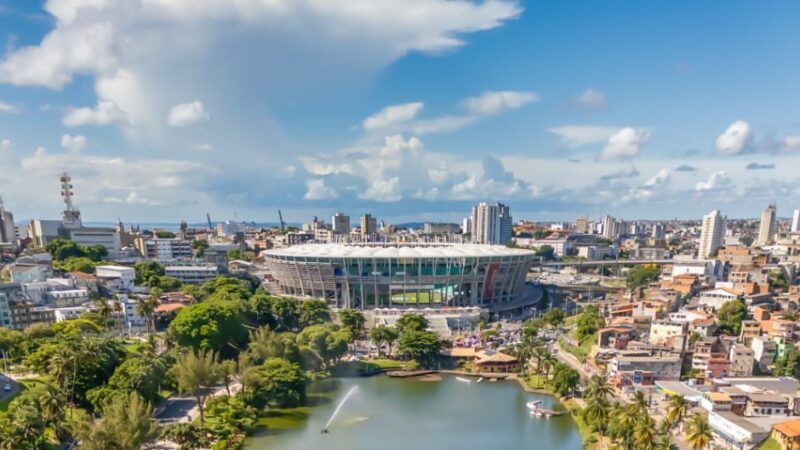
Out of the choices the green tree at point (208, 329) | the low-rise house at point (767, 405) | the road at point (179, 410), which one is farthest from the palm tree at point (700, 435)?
the green tree at point (208, 329)

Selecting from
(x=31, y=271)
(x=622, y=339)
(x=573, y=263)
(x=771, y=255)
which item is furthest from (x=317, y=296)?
(x=771, y=255)

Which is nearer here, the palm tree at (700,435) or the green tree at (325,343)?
the palm tree at (700,435)

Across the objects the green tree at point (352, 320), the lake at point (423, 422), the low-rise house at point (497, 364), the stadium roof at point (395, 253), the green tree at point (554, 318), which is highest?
the stadium roof at point (395, 253)

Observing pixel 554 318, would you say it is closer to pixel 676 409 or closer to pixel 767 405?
pixel 767 405

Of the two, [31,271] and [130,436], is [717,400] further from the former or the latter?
[31,271]

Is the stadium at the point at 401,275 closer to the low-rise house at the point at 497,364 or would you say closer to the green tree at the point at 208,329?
the low-rise house at the point at 497,364

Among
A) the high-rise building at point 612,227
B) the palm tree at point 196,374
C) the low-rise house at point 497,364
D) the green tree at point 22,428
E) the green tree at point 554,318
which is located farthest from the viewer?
the high-rise building at point 612,227
